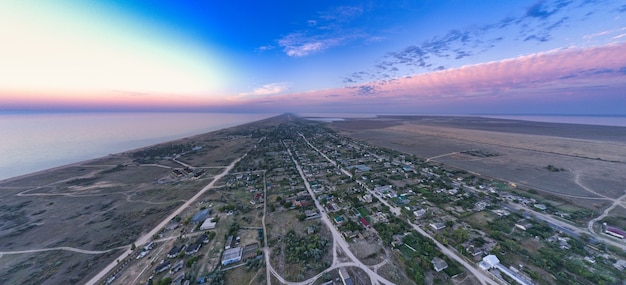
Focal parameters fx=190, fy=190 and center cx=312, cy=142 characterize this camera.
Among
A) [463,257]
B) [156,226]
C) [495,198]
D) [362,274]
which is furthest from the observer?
[495,198]

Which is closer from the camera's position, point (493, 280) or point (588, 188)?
point (493, 280)

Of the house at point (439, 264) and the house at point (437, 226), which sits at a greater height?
the house at point (437, 226)

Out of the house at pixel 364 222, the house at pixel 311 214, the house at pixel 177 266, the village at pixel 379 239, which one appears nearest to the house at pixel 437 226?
the village at pixel 379 239

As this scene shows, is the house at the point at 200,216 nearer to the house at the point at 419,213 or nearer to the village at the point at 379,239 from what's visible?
the village at the point at 379,239

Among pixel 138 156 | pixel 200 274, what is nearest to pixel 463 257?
pixel 200 274

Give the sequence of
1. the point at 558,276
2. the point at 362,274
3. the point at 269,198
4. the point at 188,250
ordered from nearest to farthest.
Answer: the point at 558,276
the point at 362,274
the point at 188,250
the point at 269,198

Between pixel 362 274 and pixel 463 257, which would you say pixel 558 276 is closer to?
pixel 463 257
